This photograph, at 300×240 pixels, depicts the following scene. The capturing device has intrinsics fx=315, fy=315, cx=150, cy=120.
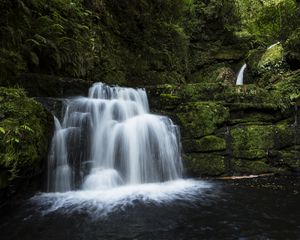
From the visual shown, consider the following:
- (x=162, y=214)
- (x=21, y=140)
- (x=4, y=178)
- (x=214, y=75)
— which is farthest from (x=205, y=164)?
(x=214, y=75)

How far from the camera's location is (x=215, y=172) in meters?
7.20

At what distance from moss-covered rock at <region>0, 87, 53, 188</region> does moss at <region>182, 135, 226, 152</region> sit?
322 cm

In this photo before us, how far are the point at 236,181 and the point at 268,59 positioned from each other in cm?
767

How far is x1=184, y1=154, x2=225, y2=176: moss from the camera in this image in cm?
721

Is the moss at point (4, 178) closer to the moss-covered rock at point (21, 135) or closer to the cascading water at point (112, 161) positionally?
the moss-covered rock at point (21, 135)

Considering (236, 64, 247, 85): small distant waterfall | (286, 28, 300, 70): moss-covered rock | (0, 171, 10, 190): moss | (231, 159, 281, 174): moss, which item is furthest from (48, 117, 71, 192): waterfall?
(236, 64, 247, 85): small distant waterfall

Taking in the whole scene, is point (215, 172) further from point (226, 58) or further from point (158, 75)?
point (226, 58)

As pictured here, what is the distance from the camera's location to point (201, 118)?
771 centimetres

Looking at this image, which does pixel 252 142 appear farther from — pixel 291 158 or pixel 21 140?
pixel 21 140

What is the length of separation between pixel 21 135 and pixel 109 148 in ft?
7.65

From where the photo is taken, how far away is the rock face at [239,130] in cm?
731

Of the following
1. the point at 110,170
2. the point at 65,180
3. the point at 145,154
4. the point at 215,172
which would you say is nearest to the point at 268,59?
the point at 215,172

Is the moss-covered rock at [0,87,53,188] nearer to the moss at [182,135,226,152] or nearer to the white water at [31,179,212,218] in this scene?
the white water at [31,179,212,218]

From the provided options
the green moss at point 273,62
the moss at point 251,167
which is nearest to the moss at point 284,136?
the moss at point 251,167
